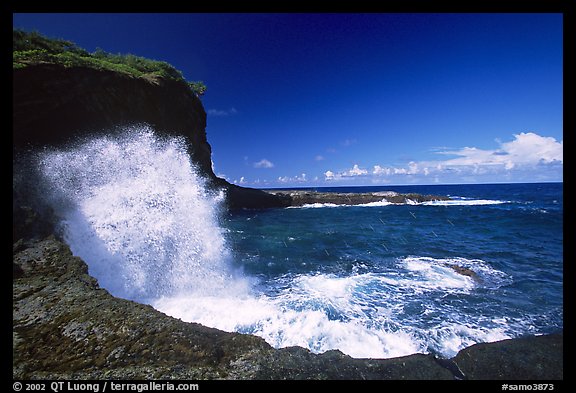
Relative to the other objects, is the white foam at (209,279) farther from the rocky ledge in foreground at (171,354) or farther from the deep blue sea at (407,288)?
the rocky ledge in foreground at (171,354)

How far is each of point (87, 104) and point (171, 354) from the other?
1726 cm

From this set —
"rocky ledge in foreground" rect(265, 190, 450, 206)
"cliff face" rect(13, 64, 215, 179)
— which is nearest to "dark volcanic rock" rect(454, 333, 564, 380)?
"cliff face" rect(13, 64, 215, 179)

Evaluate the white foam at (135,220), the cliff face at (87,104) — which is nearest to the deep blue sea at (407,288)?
the white foam at (135,220)

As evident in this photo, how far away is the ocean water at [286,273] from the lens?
5754 millimetres

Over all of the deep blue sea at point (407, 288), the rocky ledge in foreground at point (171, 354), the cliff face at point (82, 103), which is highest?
the cliff face at point (82, 103)

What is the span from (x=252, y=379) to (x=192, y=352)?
90 cm

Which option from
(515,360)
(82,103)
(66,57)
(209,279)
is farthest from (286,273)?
(66,57)

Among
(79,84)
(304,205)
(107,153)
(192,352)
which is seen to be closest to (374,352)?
(192,352)

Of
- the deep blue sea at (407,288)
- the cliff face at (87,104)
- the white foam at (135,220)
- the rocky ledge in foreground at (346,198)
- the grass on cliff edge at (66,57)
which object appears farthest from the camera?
the rocky ledge in foreground at (346,198)

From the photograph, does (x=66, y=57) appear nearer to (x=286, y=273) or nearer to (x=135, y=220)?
(x=135, y=220)

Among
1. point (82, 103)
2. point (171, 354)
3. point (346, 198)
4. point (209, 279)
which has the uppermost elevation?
point (82, 103)

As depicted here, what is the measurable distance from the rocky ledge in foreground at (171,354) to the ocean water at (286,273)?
166 cm

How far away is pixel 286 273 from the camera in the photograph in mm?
9789

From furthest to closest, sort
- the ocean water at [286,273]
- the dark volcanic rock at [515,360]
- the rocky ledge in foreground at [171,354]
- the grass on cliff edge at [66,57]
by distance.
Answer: the grass on cliff edge at [66,57] → the ocean water at [286,273] → the dark volcanic rock at [515,360] → the rocky ledge in foreground at [171,354]
